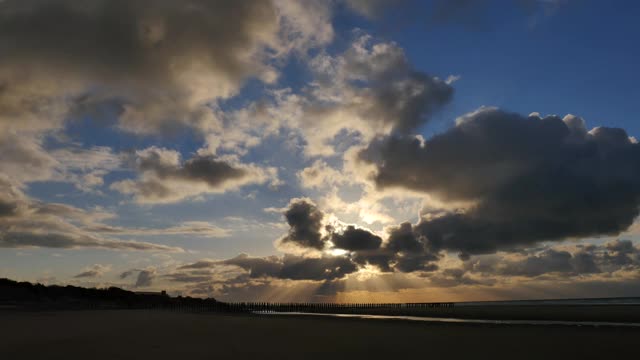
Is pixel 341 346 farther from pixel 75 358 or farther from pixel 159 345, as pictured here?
pixel 75 358

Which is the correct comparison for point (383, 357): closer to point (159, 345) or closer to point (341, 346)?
point (341, 346)

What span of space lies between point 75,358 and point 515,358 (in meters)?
16.4

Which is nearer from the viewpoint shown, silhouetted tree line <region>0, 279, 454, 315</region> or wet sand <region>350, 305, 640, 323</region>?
wet sand <region>350, 305, 640, 323</region>

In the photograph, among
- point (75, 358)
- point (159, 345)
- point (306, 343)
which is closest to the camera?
point (75, 358)

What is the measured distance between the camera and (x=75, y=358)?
17.3 meters

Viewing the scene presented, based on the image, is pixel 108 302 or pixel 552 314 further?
pixel 108 302

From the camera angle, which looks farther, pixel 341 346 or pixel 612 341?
pixel 612 341

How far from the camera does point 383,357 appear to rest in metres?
18.6

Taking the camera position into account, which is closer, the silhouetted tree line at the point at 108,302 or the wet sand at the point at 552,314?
the wet sand at the point at 552,314

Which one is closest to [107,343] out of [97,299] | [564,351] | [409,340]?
[409,340]

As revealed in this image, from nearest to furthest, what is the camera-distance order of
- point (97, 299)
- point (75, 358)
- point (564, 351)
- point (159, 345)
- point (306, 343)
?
point (75, 358) → point (564, 351) → point (159, 345) → point (306, 343) → point (97, 299)

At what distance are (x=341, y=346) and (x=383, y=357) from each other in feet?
15.3

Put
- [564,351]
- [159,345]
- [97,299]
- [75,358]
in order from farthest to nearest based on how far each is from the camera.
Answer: [97,299] → [159,345] → [564,351] → [75,358]

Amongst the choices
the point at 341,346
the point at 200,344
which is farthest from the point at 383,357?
the point at 200,344
